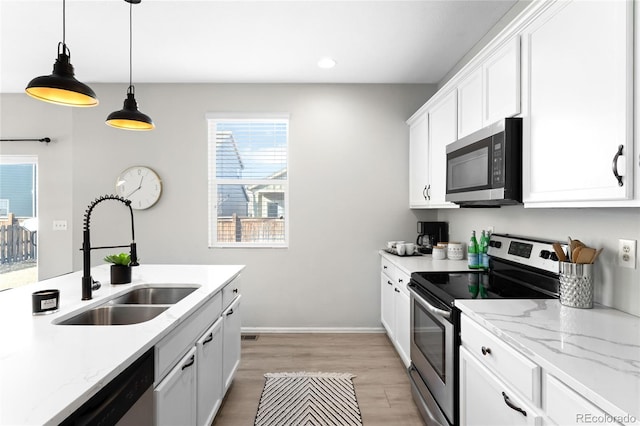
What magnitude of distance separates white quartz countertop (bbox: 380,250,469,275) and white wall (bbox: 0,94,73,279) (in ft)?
11.7

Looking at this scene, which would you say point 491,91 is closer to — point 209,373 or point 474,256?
point 474,256

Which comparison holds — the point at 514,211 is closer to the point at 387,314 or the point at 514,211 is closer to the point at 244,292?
the point at 387,314

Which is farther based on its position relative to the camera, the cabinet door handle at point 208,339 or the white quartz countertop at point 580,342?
the cabinet door handle at point 208,339

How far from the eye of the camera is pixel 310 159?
12.3ft

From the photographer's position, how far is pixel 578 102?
1.34 metres

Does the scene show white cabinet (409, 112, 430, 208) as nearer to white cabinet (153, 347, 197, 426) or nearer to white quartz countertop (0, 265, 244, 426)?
white quartz countertop (0, 265, 244, 426)

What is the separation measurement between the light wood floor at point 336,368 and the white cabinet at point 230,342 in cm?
20

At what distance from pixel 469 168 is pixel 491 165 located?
0.29m

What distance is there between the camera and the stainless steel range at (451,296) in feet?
5.55

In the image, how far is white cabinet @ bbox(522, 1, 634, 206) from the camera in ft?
3.78

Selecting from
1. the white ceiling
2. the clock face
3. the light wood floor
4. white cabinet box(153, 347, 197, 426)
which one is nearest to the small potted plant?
white cabinet box(153, 347, 197, 426)

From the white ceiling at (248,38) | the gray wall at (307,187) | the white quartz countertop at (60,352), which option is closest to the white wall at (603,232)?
the white ceiling at (248,38)

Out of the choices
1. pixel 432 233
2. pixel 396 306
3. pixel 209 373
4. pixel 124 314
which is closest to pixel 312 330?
pixel 396 306

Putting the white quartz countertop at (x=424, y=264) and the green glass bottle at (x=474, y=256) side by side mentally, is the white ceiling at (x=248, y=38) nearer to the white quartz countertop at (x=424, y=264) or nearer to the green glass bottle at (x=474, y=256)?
the green glass bottle at (x=474, y=256)
